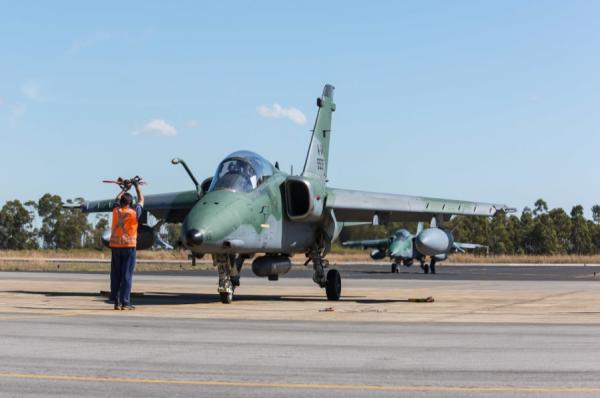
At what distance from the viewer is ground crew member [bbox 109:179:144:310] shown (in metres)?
16.1

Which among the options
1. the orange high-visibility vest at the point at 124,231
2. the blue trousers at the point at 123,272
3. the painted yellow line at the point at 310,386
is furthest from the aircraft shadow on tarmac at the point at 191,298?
the painted yellow line at the point at 310,386

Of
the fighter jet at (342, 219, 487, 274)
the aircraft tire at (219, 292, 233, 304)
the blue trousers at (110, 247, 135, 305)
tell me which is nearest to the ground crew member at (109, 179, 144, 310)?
the blue trousers at (110, 247, 135, 305)

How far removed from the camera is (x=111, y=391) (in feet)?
23.1

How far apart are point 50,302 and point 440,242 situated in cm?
982

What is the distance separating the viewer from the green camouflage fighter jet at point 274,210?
17875mm

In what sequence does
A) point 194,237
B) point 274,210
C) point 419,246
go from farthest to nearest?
point 419,246
point 274,210
point 194,237

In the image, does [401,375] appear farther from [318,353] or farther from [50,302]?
[50,302]

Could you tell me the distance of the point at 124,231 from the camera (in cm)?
1620

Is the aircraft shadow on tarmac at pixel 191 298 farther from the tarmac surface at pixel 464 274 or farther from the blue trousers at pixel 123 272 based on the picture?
the tarmac surface at pixel 464 274

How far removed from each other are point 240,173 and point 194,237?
8.85ft

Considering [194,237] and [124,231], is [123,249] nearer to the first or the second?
[124,231]

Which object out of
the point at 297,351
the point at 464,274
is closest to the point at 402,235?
A: the point at 464,274

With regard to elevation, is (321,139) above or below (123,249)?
above

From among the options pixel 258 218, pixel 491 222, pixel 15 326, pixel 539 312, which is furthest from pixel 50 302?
pixel 491 222
